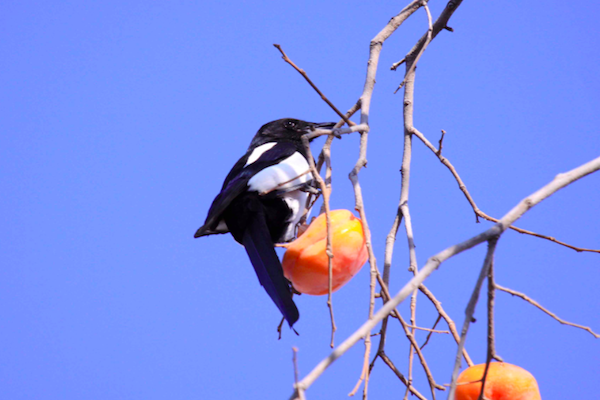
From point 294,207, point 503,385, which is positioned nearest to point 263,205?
point 294,207

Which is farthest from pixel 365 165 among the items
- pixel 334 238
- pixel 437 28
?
pixel 437 28

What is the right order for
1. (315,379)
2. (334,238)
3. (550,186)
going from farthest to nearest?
(334,238) < (550,186) < (315,379)

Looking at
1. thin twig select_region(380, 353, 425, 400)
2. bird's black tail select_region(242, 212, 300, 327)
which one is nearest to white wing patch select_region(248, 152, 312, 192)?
bird's black tail select_region(242, 212, 300, 327)

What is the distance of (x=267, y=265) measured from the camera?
1541 mm

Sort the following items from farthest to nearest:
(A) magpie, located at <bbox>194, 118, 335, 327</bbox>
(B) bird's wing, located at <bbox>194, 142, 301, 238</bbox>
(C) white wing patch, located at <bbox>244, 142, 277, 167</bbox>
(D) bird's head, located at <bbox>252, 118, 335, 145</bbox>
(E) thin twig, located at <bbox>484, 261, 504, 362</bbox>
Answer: (D) bird's head, located at <bbox>252, 118, 335, 145</bbox>
(C) white wing patch, located at <bbox>244, 142, 277, 167</bbox>
(B) bird's wing, located at <bbox>194, 142, 301, 238</bbox>
(A) magpie, located at <bbox>194, 118, 335, 327</bbox>
(E) thin twig, located at <bbox>484, 261, 504, 362</bbox>

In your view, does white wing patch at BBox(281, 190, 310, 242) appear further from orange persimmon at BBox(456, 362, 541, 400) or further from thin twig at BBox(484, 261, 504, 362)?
thin twig at BBox(484, 261, 504, 362)

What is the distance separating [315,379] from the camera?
731 mm

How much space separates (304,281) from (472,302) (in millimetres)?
583

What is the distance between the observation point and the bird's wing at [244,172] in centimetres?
175

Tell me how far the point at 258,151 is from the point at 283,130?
0.90ft

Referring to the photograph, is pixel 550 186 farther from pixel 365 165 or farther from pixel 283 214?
pixel 283 214

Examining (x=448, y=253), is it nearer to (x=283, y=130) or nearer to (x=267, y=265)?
(x=267, y=265)

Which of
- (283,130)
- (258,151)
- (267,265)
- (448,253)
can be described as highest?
(283,130)

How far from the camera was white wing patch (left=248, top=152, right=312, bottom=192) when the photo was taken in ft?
5.97
